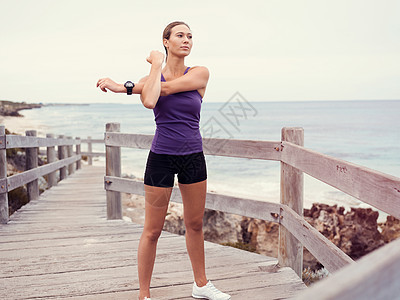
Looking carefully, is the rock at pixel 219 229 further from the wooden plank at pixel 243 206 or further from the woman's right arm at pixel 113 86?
the woman's right arm at pixel 113 86

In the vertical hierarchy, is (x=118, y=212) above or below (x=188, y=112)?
below

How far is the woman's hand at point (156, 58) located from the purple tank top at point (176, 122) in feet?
0.40

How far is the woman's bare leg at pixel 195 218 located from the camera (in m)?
2.79

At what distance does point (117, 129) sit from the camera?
17.8 feet

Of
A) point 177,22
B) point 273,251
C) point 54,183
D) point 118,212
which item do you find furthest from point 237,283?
point 54,183

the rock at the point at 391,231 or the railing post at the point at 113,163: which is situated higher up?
the railing post at the point at 113,163

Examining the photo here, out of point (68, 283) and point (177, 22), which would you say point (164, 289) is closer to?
point (68, 283)

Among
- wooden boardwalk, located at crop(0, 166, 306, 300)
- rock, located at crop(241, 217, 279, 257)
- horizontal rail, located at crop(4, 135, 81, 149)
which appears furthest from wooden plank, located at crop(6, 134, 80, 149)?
rock, located at crop(241, 217, 279, 257)

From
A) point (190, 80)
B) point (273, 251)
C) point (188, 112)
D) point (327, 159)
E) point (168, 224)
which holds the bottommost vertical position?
point (273, 251)

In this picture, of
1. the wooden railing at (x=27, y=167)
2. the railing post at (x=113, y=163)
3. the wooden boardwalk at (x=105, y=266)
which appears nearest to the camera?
the wooden boardwalk at (x=105, y=266)

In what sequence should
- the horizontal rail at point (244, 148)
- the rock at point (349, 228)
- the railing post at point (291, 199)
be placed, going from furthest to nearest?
1. the rock at point (349, 228)
2. the horizontal rail at point (244, 148)
3. the railing post at point (291, 199)

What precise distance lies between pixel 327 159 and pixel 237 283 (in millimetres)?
1328

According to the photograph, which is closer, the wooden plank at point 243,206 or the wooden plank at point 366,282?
the wooden plank at point 366,282

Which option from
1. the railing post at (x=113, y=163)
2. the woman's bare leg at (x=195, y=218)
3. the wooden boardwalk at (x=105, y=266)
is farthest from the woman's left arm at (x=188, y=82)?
the railing post at (x=113, y=163)
